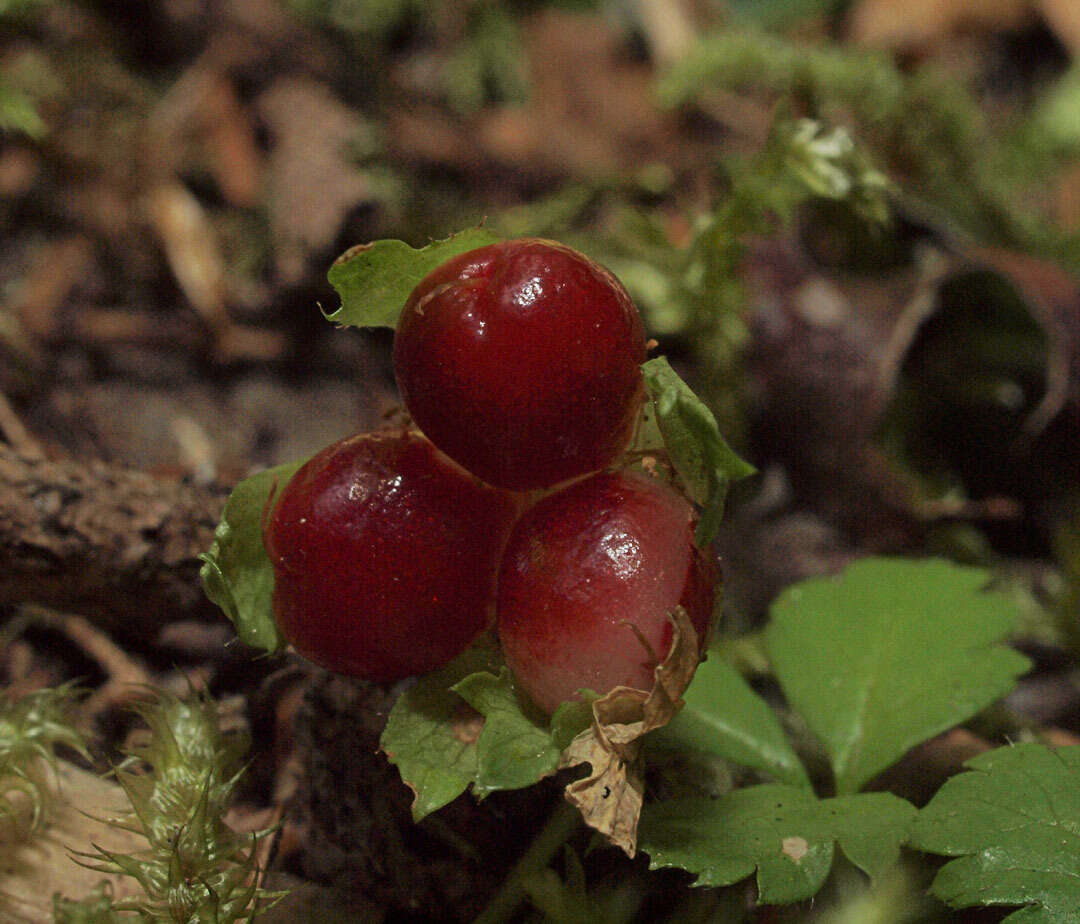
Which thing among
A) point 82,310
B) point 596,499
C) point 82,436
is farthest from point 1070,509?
point 82,310

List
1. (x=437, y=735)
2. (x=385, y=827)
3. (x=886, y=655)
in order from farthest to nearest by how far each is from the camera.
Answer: (x=886, y=655) < (x=385, y=827) < (x=437, y=735)

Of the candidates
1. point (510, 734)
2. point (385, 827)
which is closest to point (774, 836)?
point (510, 734)

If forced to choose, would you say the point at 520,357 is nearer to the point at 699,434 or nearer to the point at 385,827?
the point at 699,434

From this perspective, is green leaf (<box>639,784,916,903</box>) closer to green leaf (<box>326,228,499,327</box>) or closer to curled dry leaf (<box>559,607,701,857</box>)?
curled dry leaf (<box>559,607,701,857</box>)

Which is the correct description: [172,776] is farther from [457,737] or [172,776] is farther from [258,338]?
[258,338]

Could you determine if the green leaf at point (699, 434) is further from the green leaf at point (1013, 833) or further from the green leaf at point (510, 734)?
the green leaf at point (1013, 833)

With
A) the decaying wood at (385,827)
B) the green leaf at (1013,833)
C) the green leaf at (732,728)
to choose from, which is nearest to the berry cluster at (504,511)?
the decaying wood at (385,827)

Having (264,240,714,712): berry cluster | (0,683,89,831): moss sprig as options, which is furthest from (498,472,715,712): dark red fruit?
(0,683,89,831): moss sprig
